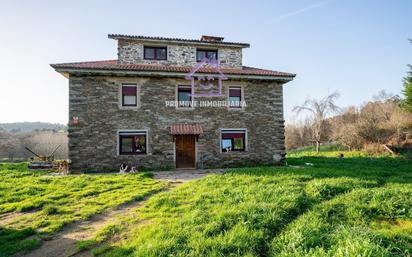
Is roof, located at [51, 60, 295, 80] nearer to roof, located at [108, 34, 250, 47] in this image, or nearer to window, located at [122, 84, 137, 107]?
window, located at [122, 84, 137, 107]

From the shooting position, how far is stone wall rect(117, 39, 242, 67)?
49.9 feet

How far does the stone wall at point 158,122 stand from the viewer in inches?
531

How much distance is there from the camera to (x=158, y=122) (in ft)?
46.6

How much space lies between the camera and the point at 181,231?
469cm

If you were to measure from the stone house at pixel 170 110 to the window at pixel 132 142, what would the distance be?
0.18 feet

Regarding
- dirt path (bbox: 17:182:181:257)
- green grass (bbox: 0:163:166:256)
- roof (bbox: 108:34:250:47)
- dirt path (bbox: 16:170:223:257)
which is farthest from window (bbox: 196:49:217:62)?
dirt path (bbox: 17:182:181:257)

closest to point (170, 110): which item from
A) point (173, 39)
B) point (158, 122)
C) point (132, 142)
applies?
point (158, 122)

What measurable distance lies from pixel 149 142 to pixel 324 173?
9031mm

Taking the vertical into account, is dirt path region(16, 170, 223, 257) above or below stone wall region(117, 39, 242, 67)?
below

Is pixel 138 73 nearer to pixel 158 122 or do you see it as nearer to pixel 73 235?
pixel 158 122

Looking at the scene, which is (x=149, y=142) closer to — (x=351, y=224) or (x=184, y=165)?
(x=184, y=165)

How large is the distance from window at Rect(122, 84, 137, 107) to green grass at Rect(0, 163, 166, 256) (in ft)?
15.2

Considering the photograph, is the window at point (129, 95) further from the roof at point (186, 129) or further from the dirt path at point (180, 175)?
the dirt path at point (180, 175)

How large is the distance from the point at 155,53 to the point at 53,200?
10800mm
